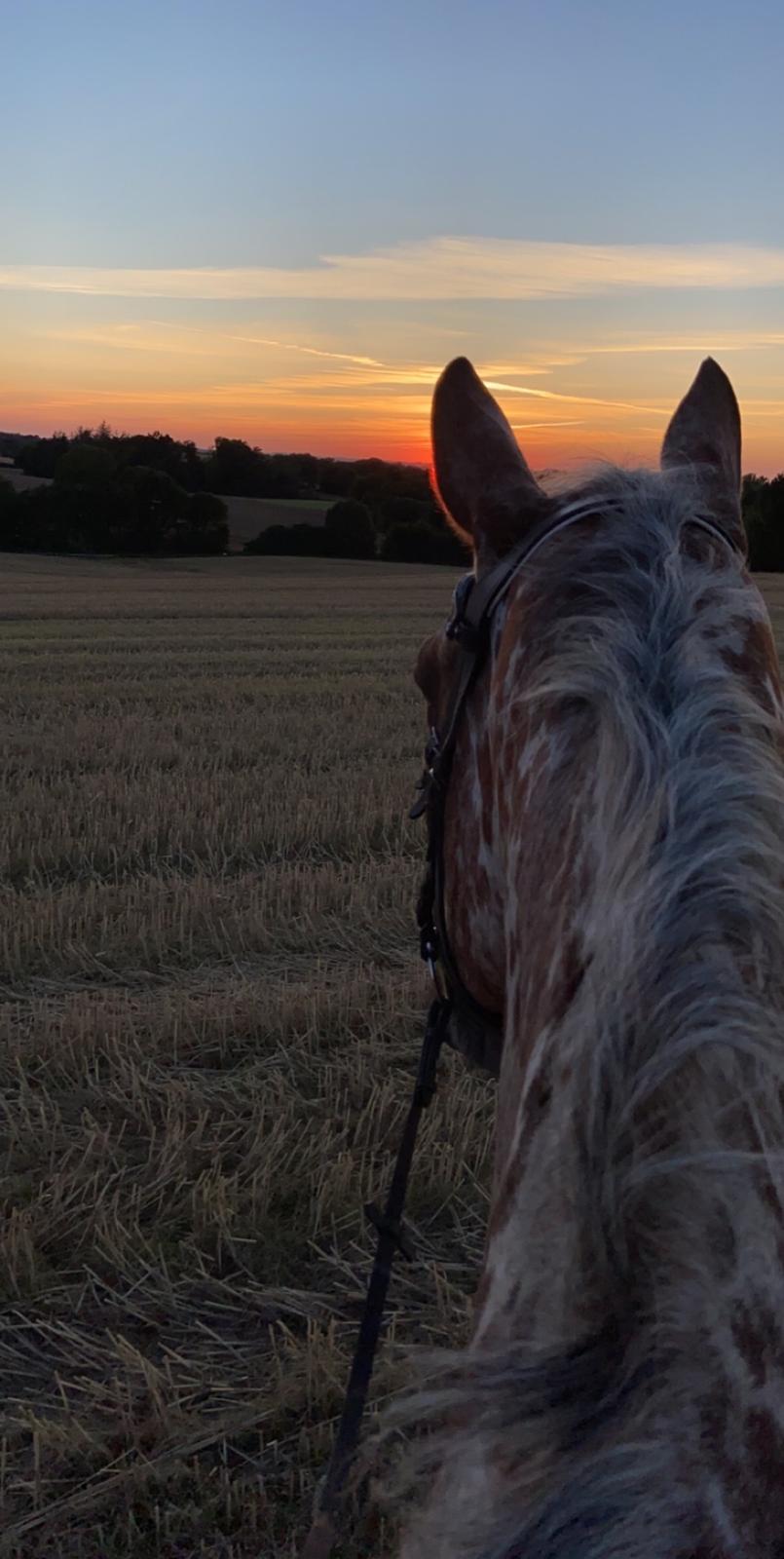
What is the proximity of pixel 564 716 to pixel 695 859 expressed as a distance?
224mm

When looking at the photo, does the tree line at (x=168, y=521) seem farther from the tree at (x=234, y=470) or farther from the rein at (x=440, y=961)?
the rein at (x=440, y=961)

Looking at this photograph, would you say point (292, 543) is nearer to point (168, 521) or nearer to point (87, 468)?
point (168, 521)

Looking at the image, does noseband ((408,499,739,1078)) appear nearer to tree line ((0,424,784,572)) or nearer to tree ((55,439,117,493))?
tree line ((0,424,784,572))

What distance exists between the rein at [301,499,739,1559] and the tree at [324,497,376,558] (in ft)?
166

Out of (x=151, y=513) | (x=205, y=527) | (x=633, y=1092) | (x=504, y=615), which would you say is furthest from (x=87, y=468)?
(x=633, y=1092)

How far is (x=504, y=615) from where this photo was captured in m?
1.28

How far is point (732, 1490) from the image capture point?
0.68 m

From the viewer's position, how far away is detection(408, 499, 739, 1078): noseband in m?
1.25

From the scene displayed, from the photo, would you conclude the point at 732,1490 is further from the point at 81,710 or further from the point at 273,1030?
the point at 81,710

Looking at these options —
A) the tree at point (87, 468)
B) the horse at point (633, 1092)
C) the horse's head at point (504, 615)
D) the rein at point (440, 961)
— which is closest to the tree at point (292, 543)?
the tree at point (87, 468)

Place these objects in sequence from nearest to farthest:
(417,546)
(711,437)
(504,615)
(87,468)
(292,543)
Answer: (504,615) < (711,437) < (417,546) < (292,543) < (87,468)

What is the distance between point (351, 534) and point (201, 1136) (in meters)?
49.1

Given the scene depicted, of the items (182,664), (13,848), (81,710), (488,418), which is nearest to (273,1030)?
(13,848)

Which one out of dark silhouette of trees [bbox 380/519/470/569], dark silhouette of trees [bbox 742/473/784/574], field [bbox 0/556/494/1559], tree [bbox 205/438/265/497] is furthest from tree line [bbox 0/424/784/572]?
field [bbox 0/556/494/1559]
